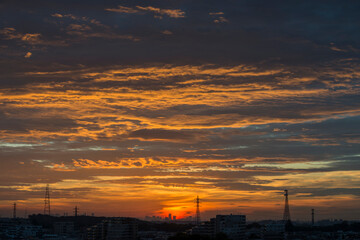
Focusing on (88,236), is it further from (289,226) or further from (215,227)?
(289,226)

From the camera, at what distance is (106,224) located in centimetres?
14362

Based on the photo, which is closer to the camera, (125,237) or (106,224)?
(125,237)

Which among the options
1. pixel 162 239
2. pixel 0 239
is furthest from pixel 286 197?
pixel 0 239

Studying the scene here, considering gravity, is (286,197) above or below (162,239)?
above

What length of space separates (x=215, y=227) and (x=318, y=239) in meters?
28.6

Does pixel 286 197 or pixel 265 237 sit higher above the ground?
pixel 286 197

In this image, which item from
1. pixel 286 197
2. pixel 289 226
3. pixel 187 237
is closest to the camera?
pixel 187 237

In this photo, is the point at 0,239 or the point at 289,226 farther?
the point at 289,226

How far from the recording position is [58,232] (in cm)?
19950

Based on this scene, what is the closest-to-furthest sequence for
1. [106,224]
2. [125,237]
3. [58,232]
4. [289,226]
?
1. [125,237]
2. [106,224]
3. [289,226]
4. [58,232]

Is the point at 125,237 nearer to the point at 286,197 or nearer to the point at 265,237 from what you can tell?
the point at 265,237

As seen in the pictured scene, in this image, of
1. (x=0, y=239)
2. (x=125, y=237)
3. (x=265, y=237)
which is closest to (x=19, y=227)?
(x=0, y=239)

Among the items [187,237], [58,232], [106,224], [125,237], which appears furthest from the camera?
[58,232]

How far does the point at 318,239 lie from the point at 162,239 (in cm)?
4224
